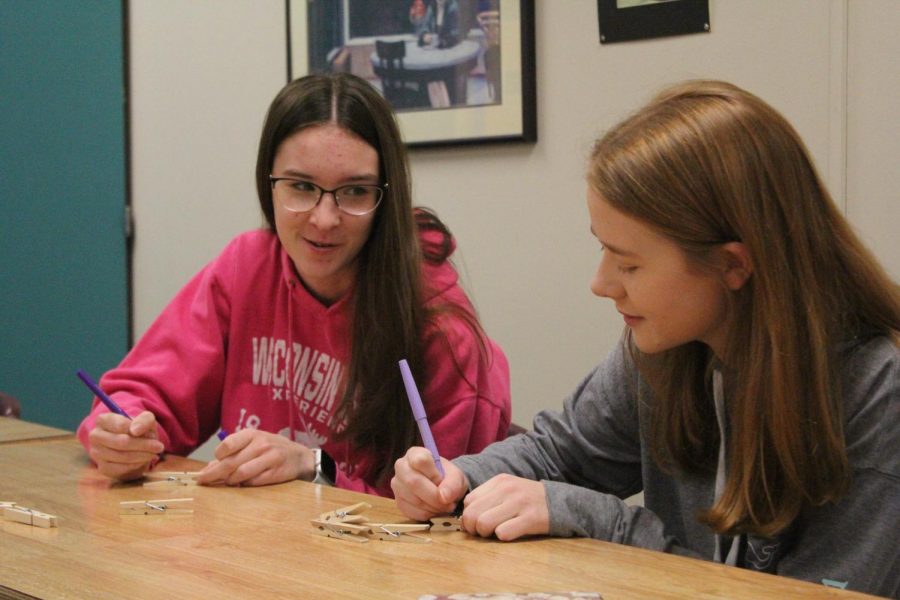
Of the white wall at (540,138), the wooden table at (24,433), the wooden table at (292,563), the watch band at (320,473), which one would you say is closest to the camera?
the wooden table at (292,563)

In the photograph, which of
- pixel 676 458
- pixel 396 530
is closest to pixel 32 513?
pixel 396 530

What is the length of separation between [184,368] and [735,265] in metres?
1.06

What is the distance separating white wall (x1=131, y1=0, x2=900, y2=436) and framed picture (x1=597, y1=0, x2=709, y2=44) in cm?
2

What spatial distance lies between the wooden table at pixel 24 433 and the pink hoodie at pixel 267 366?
190 millimetres

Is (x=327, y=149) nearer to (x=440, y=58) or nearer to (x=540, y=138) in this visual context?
→ (x=540, y=138)

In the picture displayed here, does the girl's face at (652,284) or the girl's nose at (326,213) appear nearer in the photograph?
the girl's face at (652,284)

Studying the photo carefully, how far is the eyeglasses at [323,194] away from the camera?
1.81 meters

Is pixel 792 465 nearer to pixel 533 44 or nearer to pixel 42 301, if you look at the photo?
pixel 533 44

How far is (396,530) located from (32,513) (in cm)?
44

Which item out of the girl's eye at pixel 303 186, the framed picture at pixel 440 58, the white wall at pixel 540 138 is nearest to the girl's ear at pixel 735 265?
the girl's eye at pixel 303 186

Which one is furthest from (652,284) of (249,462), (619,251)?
(249,462)

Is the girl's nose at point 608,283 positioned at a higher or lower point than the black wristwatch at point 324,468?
higher

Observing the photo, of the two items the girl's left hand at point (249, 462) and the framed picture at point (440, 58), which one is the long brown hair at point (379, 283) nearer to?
the girl's left hand at point (249, 462)

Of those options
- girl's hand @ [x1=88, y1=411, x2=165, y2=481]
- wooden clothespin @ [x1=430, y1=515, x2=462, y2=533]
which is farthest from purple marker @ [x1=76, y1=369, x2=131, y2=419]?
wooden clothespin @ [x1=430, y1=515, x2=462, y2=533]
